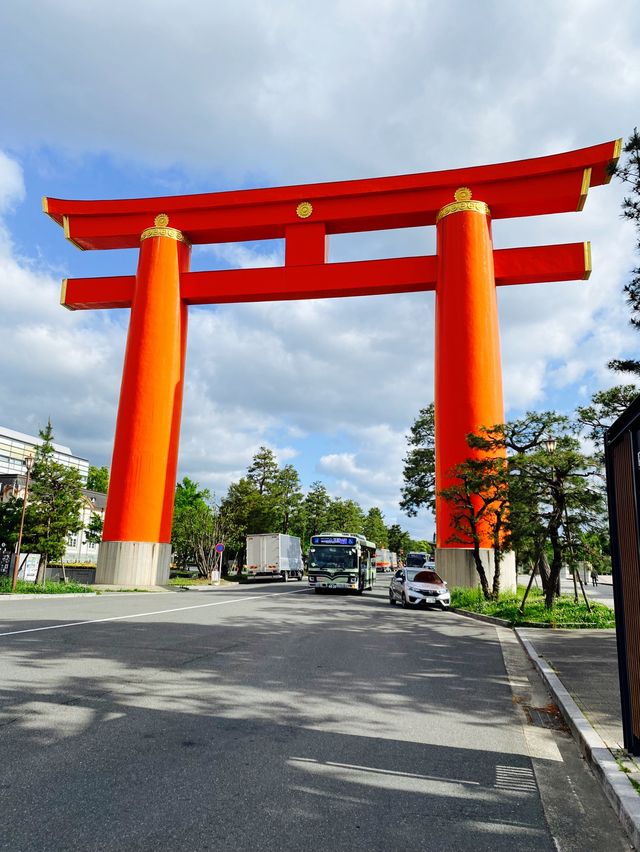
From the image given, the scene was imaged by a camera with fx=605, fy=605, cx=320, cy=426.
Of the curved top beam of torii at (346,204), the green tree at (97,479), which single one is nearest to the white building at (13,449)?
the green tree at (97,479)

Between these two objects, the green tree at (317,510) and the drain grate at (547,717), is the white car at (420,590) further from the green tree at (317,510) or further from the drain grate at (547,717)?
the green tree at (317,510)

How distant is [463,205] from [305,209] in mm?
7709

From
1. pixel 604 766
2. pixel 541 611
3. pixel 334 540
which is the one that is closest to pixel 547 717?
pixel 604 766

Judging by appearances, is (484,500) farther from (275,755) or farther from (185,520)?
(185,520)

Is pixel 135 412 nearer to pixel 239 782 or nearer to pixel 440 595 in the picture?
pixel 440 595

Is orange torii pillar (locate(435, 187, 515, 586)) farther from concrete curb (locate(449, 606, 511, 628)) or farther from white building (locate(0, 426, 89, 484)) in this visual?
white building (locate(0, 426, 89, 484))

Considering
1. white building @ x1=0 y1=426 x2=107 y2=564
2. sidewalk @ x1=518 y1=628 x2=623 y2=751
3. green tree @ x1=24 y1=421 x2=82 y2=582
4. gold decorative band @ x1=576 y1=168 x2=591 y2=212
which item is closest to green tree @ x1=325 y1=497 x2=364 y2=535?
white building @ x1=0 y1=426 x2=107 y2=564

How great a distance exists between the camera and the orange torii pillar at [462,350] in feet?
85.5

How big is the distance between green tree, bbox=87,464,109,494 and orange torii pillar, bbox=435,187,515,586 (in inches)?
2530

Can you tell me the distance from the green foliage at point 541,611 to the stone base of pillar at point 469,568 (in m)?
3.05

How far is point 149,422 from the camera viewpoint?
29969 mm

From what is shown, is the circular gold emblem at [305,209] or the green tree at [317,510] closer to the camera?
the circular gold emblem at [305,209]

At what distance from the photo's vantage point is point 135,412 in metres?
30.0

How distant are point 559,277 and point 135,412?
21.3 metres
